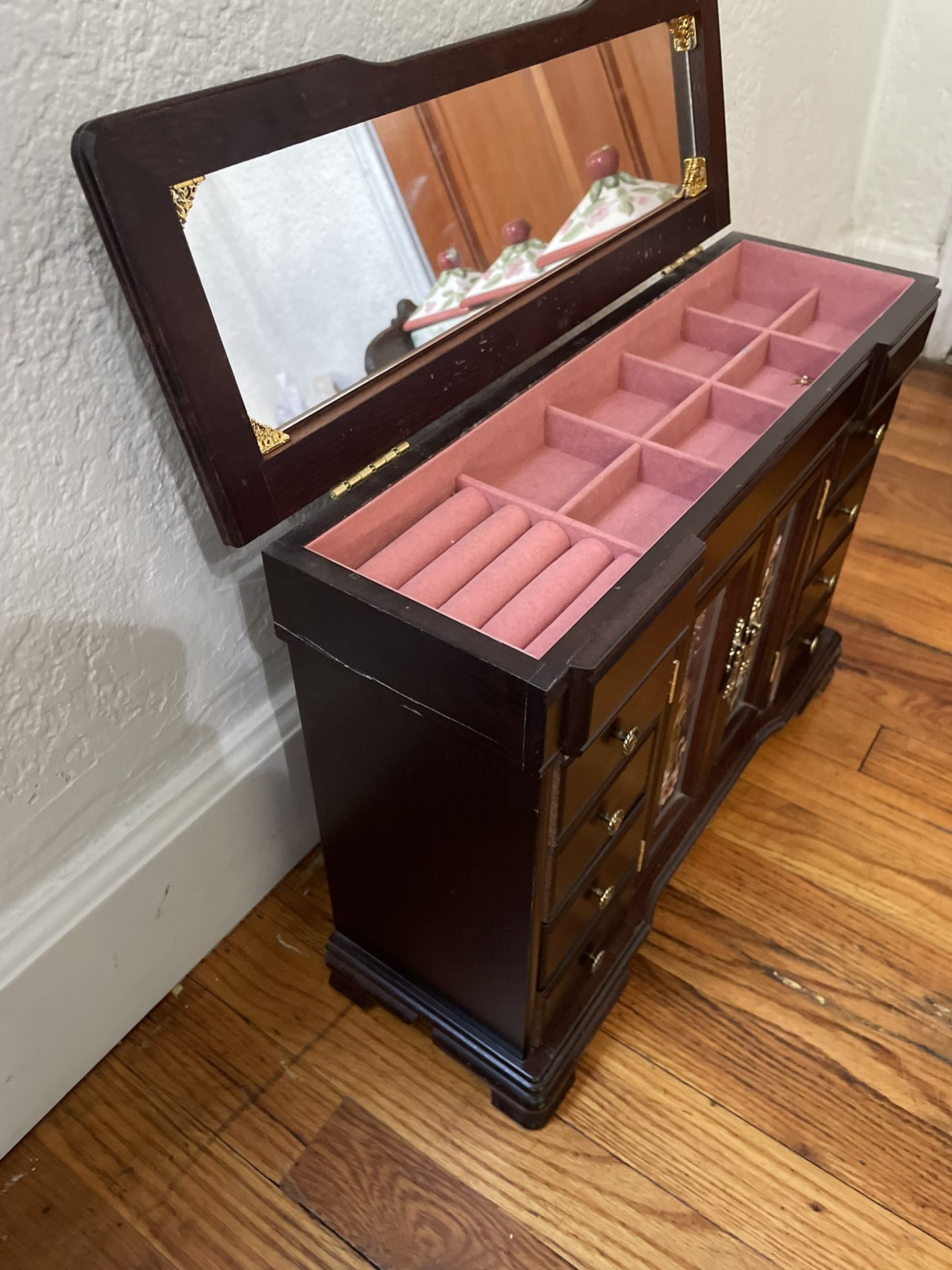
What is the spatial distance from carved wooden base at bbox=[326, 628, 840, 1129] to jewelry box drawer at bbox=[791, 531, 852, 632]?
28cm

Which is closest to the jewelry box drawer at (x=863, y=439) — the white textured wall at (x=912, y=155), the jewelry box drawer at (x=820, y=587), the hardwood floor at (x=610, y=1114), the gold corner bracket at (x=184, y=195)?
the jewelry box drawer at (x=820, y=587)

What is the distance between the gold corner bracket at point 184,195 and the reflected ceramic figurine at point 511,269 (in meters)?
0.31

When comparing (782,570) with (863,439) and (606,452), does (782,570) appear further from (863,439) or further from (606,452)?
(606,452)

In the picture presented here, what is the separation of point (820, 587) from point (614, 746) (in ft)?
2.07

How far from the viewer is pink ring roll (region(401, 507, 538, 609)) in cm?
80

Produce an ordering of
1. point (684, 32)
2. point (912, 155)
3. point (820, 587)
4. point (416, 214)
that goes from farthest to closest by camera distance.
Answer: point (912, 155)
point (820, 587)
point (684, 32)
point (416, 214)

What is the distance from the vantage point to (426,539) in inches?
32.9

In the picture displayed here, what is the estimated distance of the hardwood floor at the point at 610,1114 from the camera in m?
0.98

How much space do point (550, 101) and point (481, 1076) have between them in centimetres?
100

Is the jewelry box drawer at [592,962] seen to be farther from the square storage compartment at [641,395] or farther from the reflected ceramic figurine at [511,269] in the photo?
the reflected ceramic figurine at [511,269]

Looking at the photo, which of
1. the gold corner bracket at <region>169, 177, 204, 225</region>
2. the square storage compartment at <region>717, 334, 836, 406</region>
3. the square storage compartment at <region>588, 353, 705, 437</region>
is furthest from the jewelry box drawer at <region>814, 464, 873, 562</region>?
the gold corner bracket at <region>169, 177, 204, 225</region>

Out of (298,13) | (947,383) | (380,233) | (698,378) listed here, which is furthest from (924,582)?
(298,13)

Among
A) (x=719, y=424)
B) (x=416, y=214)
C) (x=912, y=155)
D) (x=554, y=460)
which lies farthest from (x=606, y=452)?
(x=912, y=155)

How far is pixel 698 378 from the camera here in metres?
1.02
